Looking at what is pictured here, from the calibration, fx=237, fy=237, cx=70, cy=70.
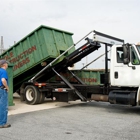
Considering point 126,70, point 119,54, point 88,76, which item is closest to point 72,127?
point 126,70

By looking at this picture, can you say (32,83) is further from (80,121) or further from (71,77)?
(80,121)

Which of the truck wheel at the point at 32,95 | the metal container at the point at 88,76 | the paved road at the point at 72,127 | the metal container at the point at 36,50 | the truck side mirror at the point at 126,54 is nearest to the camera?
the paved road at the point at 72,127

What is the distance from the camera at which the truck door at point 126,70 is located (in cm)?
779

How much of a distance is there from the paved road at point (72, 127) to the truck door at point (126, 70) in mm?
1137

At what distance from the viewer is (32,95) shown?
10.4 m

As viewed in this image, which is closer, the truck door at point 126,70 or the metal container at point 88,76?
the truck door at point 126,70

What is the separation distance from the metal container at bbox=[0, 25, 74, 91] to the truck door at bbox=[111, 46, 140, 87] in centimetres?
276

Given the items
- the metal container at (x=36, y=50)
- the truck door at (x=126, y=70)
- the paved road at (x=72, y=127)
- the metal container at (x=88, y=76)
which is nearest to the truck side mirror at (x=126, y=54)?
the truck door at (x=126, y=70)

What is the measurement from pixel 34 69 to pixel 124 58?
179 inches

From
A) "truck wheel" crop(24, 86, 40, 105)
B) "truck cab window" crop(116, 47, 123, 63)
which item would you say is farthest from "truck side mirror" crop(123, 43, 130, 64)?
"truck wheel" crop(24, 86, 40, 105)

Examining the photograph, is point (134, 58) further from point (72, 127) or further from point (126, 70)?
point (72, 127)

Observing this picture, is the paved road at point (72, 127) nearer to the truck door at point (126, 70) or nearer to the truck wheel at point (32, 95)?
the truck door at point (126, 70)

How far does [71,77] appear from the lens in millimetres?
10938

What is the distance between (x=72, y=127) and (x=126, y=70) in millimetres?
3061
